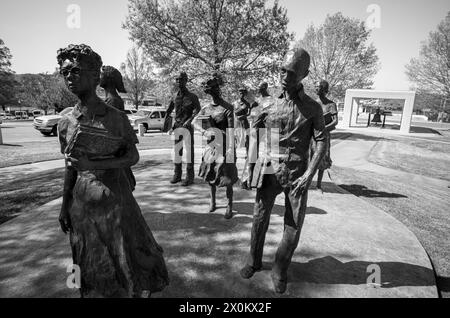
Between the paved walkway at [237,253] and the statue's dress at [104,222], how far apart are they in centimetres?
86

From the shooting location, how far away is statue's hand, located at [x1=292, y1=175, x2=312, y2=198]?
8.67ft

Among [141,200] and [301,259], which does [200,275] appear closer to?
[301,259]

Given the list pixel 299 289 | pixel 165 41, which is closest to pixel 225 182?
pixel 299 289

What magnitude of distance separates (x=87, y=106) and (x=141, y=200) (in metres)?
3.81

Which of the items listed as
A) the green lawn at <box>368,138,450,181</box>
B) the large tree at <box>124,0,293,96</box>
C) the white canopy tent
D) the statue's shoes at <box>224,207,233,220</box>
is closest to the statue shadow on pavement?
the statue's shoes at <box>224,207,233,220</box>

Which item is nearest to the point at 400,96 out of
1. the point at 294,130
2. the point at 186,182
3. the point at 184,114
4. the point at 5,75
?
the point at 184,114

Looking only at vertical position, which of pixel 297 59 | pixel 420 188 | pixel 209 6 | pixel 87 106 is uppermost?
pixel 209 6

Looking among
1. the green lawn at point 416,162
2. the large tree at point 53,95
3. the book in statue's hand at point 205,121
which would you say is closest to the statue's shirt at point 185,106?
the book in statue's hand at point 205,121

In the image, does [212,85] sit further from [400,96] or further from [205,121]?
[400,96]

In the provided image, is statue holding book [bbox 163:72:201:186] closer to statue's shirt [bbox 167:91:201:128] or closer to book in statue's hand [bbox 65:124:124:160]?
statue's shirt [bbox 167:91:201:128]

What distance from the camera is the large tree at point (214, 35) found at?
17.0 m

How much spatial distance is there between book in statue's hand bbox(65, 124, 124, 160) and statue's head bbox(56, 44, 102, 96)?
28cm

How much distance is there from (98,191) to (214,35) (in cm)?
1759

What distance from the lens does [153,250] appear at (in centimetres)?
225
